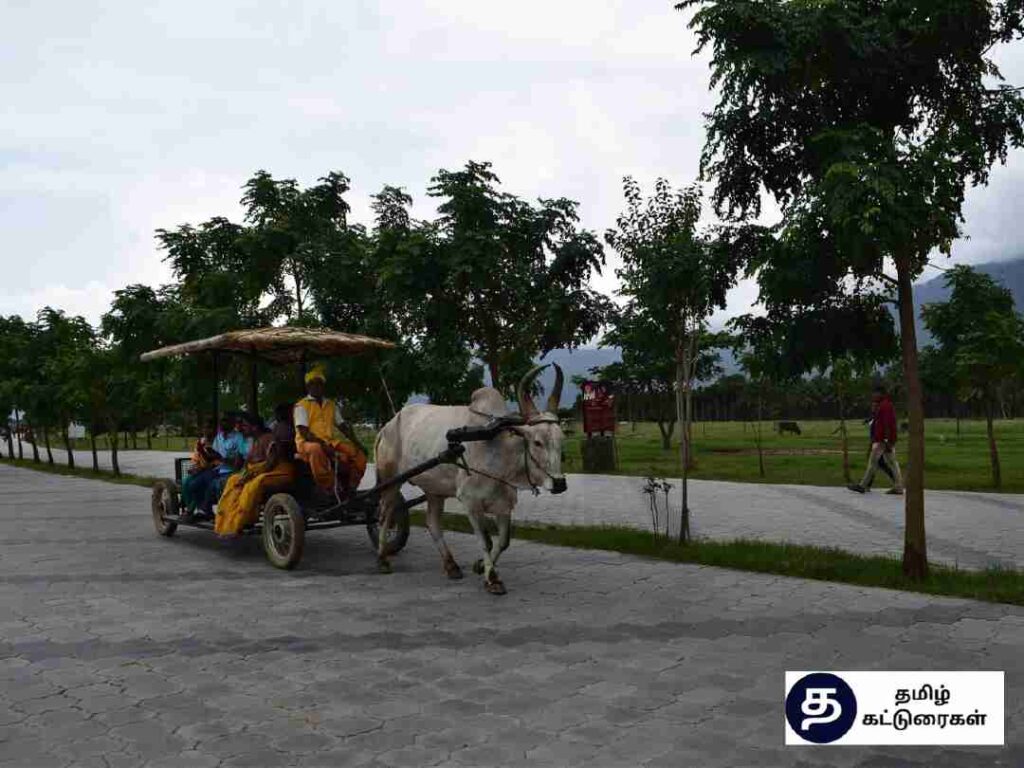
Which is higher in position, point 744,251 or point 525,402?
point 744,251

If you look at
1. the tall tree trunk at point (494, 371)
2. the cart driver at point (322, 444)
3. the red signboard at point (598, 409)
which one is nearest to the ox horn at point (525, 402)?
the cart driver at point (322, 444)

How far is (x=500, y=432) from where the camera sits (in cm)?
814

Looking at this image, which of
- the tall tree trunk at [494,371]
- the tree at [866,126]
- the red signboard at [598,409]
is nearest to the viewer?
the tree at [866,126]

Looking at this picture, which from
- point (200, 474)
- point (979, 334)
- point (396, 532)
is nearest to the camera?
point (396, 532)

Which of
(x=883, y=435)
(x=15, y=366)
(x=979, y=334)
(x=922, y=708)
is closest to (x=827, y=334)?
(x=922, y=708)

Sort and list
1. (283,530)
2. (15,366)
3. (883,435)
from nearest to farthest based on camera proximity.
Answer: (283,530) < (883,435) < (15,366)

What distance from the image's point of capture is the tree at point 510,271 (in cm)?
1242

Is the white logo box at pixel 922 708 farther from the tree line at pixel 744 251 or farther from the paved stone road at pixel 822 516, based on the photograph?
the paved stone road at pixel 822 516

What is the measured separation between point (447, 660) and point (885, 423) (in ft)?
39.9

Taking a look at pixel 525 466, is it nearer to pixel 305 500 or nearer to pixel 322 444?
pixel 322 444

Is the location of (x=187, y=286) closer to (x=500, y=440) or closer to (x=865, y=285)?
(x=500, y=440)

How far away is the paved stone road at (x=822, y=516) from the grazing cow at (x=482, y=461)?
4.36m

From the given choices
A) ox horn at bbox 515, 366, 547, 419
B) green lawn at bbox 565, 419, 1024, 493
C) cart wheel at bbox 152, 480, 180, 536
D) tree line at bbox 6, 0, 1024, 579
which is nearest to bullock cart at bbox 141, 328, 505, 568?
cart wheel at bbox 152, 480, 180, 536

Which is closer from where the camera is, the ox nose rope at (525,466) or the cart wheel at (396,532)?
the ox nose rope at (525,466)
